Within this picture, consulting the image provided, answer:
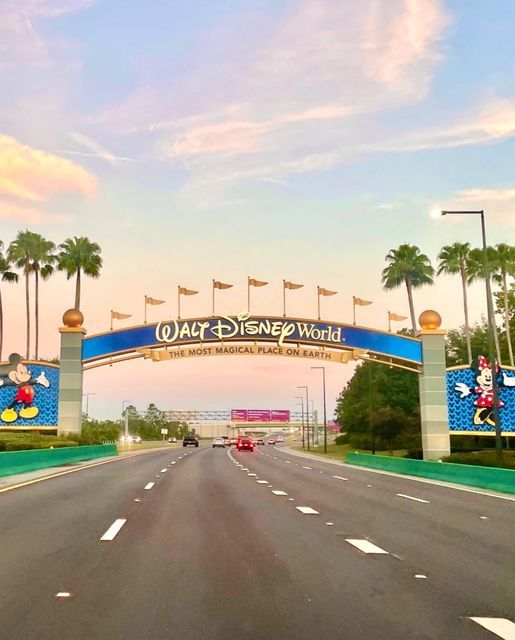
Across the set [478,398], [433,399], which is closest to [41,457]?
[433,399]

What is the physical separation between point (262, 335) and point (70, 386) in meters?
12.7

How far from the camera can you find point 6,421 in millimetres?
46344

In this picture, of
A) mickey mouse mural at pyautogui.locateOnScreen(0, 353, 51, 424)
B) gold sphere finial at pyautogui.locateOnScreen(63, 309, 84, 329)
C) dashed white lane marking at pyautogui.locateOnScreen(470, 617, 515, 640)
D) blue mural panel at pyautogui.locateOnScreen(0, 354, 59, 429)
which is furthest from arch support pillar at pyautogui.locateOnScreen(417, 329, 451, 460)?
dashed white lane marking at pyautogui.locateOnScreen(470, 617, 515, 640)

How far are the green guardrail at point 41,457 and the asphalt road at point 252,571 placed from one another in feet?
36.1

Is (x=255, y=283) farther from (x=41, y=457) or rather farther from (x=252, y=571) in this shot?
(x=252, y=571)

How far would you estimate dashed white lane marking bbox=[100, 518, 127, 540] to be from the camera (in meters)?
11.4

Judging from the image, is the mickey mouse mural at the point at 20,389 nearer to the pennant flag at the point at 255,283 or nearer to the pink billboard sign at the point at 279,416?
the pennant flag at the point at 255,283

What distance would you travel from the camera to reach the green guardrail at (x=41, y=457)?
91.2 ft

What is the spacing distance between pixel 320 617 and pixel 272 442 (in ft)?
598

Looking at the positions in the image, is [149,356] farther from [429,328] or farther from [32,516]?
[32,516]

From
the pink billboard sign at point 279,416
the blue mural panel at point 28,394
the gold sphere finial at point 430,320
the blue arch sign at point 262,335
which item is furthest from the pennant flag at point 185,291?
the pink billboard sign at point 279,416

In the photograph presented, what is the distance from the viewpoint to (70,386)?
4516 cm

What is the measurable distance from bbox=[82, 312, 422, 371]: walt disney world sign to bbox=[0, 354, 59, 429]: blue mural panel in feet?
9.34

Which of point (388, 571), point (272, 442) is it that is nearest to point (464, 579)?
point (388, 571)
